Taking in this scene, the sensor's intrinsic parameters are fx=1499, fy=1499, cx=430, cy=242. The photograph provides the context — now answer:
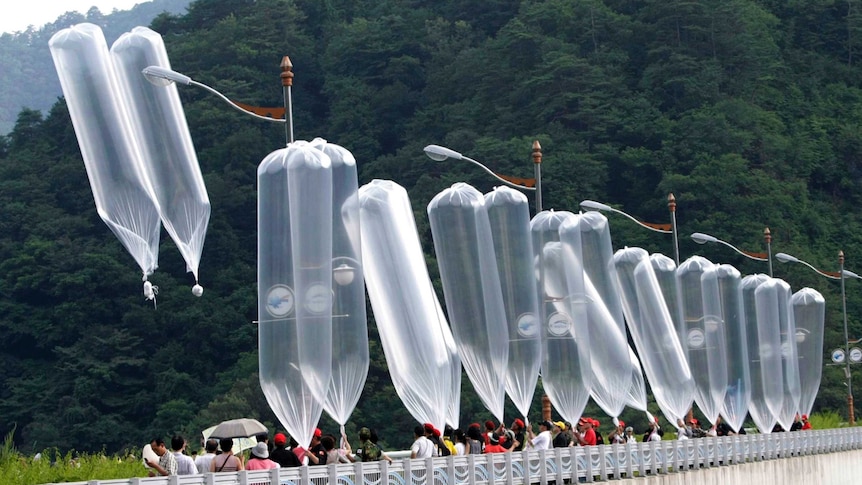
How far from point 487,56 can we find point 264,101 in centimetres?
1583

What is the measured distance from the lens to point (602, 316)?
2780 cm

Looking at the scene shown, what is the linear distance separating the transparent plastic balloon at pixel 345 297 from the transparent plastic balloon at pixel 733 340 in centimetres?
1424

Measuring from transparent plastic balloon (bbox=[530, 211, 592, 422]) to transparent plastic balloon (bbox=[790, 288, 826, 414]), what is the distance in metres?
13.2

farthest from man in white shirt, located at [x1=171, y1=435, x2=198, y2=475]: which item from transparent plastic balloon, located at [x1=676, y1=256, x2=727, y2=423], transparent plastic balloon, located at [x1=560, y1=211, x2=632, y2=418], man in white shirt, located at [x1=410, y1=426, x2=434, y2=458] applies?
transparent plastic balloon, located at [x1=676, y1=256, x2=727, y2=423]

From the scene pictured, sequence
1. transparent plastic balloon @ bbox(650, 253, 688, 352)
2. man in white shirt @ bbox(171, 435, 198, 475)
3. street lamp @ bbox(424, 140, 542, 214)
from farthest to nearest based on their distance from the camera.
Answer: transparent plastic balloon @ bbox(650, 253, 688, 352), street lamp @ bbox(424, 140, 542, 214), man in white shirt @ bbox(171, 435, 198, 475)

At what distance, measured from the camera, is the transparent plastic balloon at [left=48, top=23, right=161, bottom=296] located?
75.3 feet

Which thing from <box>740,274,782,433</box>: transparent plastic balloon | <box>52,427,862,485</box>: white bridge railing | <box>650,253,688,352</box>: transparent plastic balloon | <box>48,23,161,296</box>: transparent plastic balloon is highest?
<box>48,23,161,296</box>: transparent plastic balloon

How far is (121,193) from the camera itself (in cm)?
2294

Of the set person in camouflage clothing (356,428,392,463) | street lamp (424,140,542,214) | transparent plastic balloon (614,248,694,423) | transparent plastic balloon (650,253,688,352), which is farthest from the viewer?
transparent plastic balloon (650,253,688,352)

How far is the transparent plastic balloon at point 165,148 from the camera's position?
23.4m

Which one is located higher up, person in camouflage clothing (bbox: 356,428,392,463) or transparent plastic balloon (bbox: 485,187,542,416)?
transparent plastic balloon (bbox: 485,187,542,416)

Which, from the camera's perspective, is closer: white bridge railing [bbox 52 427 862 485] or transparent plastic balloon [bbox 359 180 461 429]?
white bridge railing [bbox 52 427 862 485]

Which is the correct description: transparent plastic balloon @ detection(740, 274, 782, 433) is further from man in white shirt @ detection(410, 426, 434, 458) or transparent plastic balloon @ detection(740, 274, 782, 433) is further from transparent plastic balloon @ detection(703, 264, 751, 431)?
man in white shirt @ detection(410, 426, 434, 458)

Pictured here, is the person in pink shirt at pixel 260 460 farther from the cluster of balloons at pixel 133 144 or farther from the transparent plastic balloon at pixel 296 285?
the cluster of balloons at pixel 133 144
